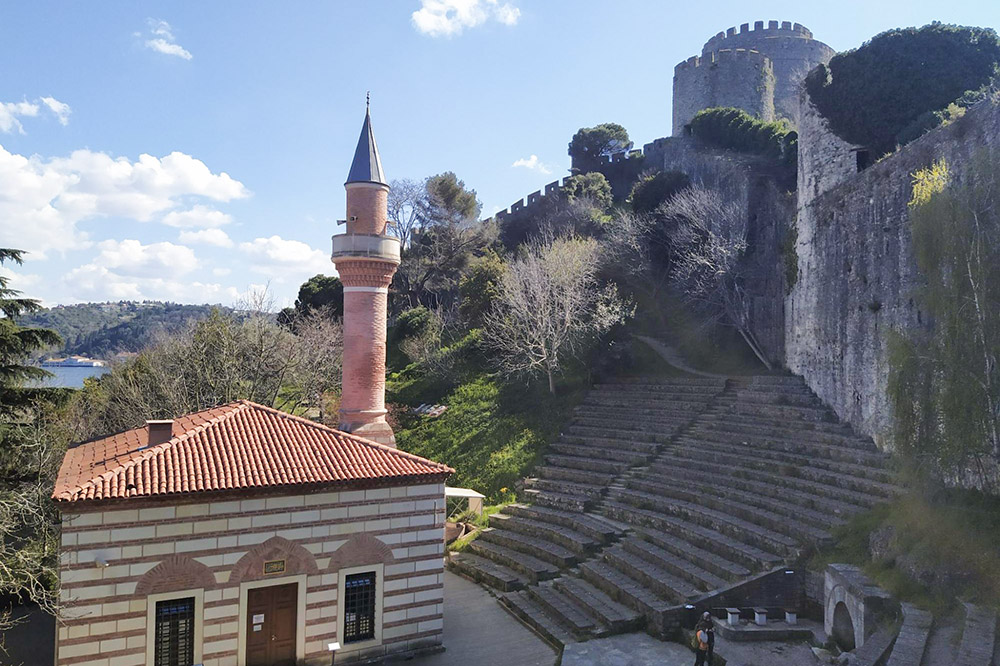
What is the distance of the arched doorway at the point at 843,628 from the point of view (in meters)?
11.3

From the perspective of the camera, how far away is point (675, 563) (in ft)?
47.8

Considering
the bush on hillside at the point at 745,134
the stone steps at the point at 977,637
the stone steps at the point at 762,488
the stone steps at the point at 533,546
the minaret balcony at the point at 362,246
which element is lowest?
the stone steps at the point at 533,546

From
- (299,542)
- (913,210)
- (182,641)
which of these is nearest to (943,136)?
(913,210)

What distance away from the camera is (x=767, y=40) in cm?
4506

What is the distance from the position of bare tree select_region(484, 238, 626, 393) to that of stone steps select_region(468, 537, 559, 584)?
383 inches

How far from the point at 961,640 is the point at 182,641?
1142 cm

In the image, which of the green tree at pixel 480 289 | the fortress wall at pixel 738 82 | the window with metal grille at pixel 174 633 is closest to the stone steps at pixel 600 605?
the window with metal grille at pixel 174 633

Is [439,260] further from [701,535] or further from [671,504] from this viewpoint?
[701,535]

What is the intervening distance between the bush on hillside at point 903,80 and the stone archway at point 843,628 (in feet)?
50.1

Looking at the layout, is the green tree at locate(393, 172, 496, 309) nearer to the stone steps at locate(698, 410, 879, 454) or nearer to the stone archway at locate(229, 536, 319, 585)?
the stone steps at locate(698, 410, 879, 454)

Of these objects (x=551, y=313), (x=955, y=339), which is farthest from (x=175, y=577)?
(x=551, y=313)

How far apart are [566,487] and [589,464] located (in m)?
1.43

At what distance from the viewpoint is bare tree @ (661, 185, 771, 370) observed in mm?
27703

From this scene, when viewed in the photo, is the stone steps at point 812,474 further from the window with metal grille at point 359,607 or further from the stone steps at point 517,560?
the window with metal grille at point 359,607
